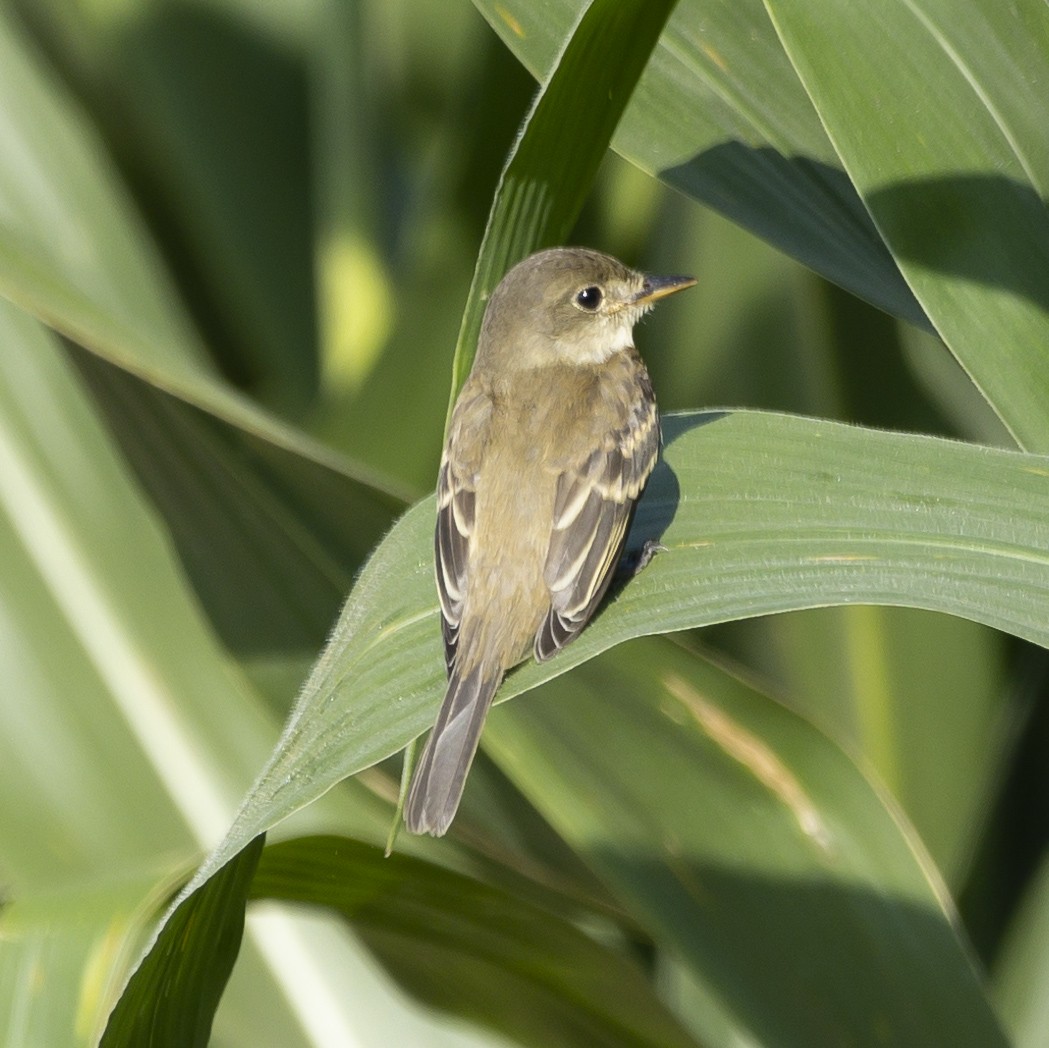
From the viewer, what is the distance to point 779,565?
5.09 ft

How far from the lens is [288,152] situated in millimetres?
3896

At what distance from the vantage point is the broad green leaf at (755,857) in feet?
6.57

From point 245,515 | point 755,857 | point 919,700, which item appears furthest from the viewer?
point 919,700

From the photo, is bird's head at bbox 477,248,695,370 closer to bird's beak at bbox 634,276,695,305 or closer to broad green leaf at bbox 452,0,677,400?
bird's beak at bbox 634,276,695,305

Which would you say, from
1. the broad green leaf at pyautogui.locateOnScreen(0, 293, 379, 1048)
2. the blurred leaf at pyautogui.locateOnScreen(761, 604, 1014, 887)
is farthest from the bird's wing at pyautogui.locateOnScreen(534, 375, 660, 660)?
the blurred leaf at pyautogui.locateOnScreen(761, 604, 1014, 887)

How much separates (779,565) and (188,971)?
31.8 inches

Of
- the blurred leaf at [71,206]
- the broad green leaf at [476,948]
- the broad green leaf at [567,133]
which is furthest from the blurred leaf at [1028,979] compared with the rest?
the blurred leaf at [71,206]

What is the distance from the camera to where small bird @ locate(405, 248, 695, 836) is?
1.97 meters

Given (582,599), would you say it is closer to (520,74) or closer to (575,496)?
(575,496)

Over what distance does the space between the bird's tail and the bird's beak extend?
95 cm

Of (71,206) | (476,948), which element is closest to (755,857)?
(476,948)

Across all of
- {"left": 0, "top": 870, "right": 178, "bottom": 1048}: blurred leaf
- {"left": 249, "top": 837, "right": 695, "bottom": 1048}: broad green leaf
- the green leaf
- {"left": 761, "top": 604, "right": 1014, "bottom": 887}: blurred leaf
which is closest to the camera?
the green leaf

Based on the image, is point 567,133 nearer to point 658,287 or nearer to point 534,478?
point 534,478

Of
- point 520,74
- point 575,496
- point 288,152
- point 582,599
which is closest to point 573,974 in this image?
point 582,599
